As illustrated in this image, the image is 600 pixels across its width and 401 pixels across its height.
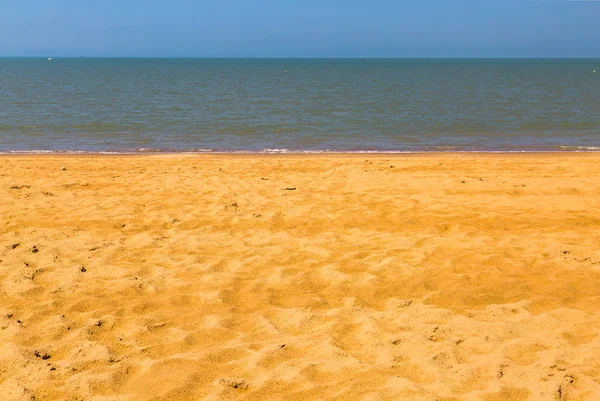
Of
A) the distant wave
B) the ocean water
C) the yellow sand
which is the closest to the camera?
the yellow sand

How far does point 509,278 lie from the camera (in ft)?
18.4

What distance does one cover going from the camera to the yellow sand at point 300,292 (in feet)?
12.4

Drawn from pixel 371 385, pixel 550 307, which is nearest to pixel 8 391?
pixel 371 385

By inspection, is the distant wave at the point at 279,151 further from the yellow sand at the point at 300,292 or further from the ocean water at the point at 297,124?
the yellow sand at the point at 300,292

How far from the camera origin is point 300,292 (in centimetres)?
534

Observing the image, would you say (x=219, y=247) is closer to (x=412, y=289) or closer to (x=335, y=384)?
(x=412, y=289)

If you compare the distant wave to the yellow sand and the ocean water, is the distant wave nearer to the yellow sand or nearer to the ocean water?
the ocean water

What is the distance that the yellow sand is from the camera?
12.4 ft

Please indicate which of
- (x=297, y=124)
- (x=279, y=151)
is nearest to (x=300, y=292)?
(x=279, y=151)

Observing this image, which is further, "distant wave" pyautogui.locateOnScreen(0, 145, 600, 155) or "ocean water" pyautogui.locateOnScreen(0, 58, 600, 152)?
"ocean water" pyautogui.locateOnScreen(0, 58, 600, 152)

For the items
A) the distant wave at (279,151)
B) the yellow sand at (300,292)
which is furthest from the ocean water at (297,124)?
the yellow sand at (300,292)

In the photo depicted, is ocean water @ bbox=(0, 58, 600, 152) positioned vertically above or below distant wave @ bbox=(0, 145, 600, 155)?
above

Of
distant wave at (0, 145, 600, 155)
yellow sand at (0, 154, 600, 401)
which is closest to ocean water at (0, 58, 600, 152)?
distant wave at (0, 145, 600, 155)

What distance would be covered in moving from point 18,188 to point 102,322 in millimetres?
5812
